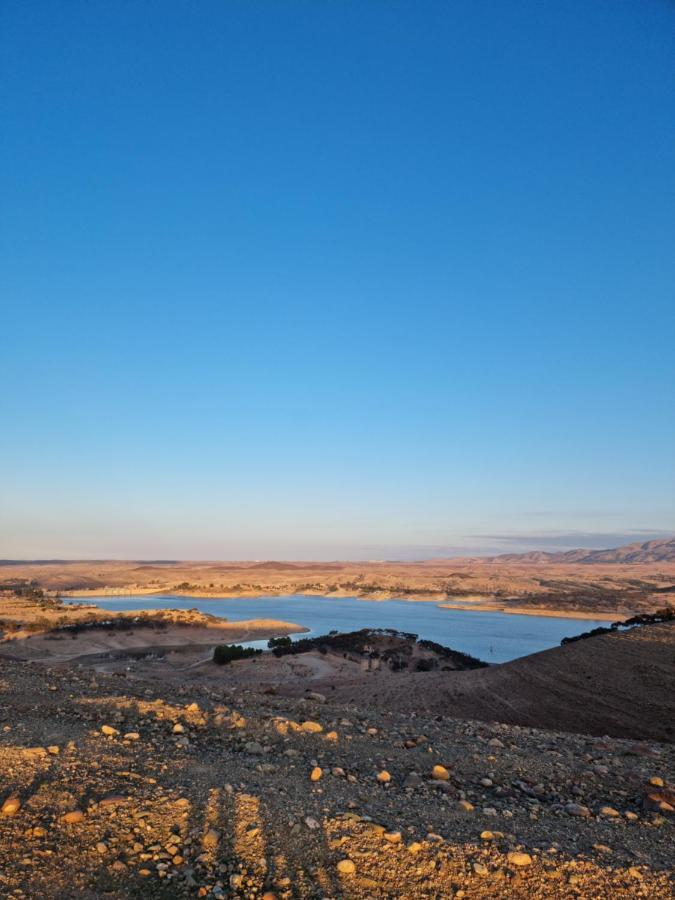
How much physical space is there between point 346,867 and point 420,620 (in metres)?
58.3

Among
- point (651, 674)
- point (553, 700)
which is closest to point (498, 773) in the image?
point (553, 700)

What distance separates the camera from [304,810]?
4.96 metres

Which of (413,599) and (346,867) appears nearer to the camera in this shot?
(346,867)

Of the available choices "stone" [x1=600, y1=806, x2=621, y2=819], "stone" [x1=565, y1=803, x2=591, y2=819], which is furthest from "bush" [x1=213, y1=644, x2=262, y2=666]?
"stone" [x1=600, y1=806, x2=621, y2=819]

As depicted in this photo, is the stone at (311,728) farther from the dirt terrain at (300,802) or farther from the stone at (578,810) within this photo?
the stone at (578,810)

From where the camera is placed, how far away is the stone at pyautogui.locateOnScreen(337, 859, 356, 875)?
398 cm

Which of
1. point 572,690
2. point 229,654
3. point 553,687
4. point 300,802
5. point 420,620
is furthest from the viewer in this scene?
point 420,620

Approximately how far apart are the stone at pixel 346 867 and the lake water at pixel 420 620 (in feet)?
107

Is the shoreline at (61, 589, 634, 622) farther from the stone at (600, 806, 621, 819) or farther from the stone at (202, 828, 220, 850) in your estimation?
the stone at (202, 828, 220, 850)

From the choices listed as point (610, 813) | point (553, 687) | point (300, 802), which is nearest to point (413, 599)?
point (553, 687)

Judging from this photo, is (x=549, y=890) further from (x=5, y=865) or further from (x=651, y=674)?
(x=651, y=674)

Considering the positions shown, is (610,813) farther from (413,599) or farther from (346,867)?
(413,599)

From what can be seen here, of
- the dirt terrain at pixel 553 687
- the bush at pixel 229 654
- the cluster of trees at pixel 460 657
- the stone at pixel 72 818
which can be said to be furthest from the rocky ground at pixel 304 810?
the bush at pixel 229 654

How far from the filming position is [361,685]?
65.3 ft
